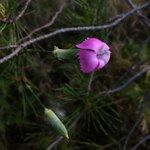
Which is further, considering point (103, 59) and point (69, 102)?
point (69, 102)

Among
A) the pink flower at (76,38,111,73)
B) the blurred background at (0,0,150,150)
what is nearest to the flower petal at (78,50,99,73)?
the pink flower at (76,38,111,73)

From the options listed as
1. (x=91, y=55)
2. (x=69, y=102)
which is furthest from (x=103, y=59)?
(x=69, y=102)

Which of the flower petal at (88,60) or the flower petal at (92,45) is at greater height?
the flower petal at (92,45)

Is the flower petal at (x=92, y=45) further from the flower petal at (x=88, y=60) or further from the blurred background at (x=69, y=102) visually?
the blurred background at (x=69, y=102)

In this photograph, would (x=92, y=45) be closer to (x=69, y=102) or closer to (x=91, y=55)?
(x=91, y=55)

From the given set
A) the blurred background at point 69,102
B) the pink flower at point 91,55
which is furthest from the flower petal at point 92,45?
the blurred background at point 69,102

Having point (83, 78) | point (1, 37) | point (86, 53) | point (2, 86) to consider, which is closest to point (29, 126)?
point (2, 86)

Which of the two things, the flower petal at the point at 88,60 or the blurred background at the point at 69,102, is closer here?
the flower petal at the point at 88,60

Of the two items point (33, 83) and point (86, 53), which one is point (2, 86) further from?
point (86, 53)

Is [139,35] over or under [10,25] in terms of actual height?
under
